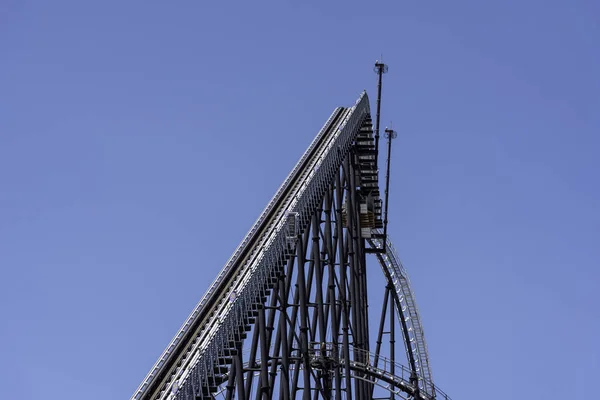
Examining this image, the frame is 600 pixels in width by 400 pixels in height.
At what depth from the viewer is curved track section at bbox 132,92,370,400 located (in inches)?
958

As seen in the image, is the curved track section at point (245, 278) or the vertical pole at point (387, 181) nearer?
the curved track section at point (245, 278)

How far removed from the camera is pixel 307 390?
101 feet

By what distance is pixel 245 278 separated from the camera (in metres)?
27.7

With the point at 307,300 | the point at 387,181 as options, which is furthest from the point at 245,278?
the point at 387,181

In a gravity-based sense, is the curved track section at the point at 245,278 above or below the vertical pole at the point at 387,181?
below

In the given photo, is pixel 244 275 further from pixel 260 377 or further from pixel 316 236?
pixel 316 236

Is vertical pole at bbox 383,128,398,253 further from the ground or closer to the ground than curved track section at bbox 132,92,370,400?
further from the ground

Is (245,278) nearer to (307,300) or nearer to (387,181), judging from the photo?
(307,300)

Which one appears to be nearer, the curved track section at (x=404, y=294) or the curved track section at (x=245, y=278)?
the curved track section at (x=245, y=278)

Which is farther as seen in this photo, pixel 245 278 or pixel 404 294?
pixel 404 294

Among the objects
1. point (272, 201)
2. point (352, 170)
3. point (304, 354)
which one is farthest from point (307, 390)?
point (352, 170)

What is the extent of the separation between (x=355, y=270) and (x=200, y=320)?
1217 cm

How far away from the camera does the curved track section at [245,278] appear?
2434 cm

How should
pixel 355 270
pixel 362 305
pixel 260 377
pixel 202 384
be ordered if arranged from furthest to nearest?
pixel 362 305, pixel 355 270, pixel 260 377, pixel 202 384
